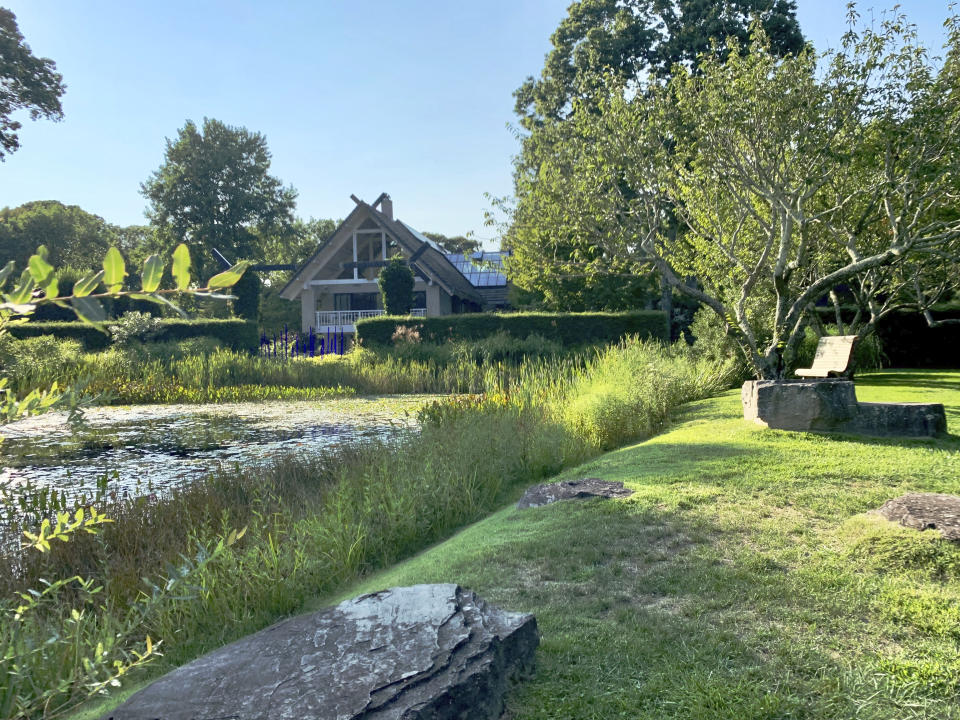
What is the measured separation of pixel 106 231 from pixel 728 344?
55.1 metres

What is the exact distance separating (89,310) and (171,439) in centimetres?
910

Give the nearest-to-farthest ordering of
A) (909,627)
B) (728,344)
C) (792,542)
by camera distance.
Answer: (909,627), (792,542), (728,344)

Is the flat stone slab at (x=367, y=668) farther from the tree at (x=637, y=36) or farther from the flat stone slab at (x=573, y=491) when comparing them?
the tree at (x=637, y=36)

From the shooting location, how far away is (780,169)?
10180 mm

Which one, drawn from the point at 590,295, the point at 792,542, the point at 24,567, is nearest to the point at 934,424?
the point at 792,542

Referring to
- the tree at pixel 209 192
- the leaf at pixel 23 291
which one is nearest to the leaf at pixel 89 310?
the leaf at pixel 23 291

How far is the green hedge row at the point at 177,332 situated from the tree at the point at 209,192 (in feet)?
74.8

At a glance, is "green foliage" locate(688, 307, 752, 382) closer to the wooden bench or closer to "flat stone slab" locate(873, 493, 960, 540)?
the wooden bench

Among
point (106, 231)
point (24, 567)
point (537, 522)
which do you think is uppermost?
point (106, 231)

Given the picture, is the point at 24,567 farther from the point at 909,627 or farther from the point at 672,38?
the point at 672,38

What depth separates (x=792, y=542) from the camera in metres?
3.83

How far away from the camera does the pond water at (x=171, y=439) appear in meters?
7.11

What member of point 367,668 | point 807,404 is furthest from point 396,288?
point 367,668

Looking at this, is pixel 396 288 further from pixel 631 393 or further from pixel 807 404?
pixel 807 404
